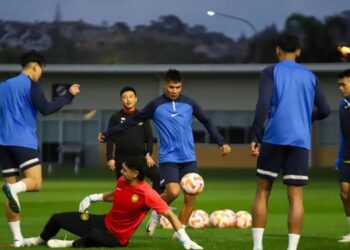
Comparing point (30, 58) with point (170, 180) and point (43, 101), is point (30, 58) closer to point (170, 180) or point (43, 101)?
point (43, 101)

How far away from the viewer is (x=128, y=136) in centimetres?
1702

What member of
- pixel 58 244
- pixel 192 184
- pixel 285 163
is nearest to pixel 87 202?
pixel 58 244

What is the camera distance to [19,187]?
1227cm

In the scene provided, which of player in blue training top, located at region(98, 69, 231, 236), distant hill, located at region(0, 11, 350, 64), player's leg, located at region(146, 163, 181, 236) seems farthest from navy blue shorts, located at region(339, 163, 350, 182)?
distant hill, located at region(0, 11, 350, 64)

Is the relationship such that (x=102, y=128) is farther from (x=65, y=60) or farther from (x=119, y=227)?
(x=119, y=227)

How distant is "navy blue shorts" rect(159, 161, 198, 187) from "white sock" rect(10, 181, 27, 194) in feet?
7.49

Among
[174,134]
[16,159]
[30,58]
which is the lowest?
[16,159]

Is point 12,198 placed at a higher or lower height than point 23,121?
lower

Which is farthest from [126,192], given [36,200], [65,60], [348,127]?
[65,60]

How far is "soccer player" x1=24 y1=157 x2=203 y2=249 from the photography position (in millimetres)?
12188

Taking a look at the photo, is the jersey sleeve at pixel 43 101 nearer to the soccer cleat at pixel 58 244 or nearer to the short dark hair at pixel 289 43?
the soccer cleat at pixel 58 244

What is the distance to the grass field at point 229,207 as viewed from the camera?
13.5 metres

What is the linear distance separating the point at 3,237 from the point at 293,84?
17.2ft

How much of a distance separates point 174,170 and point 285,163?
9.59 feet
